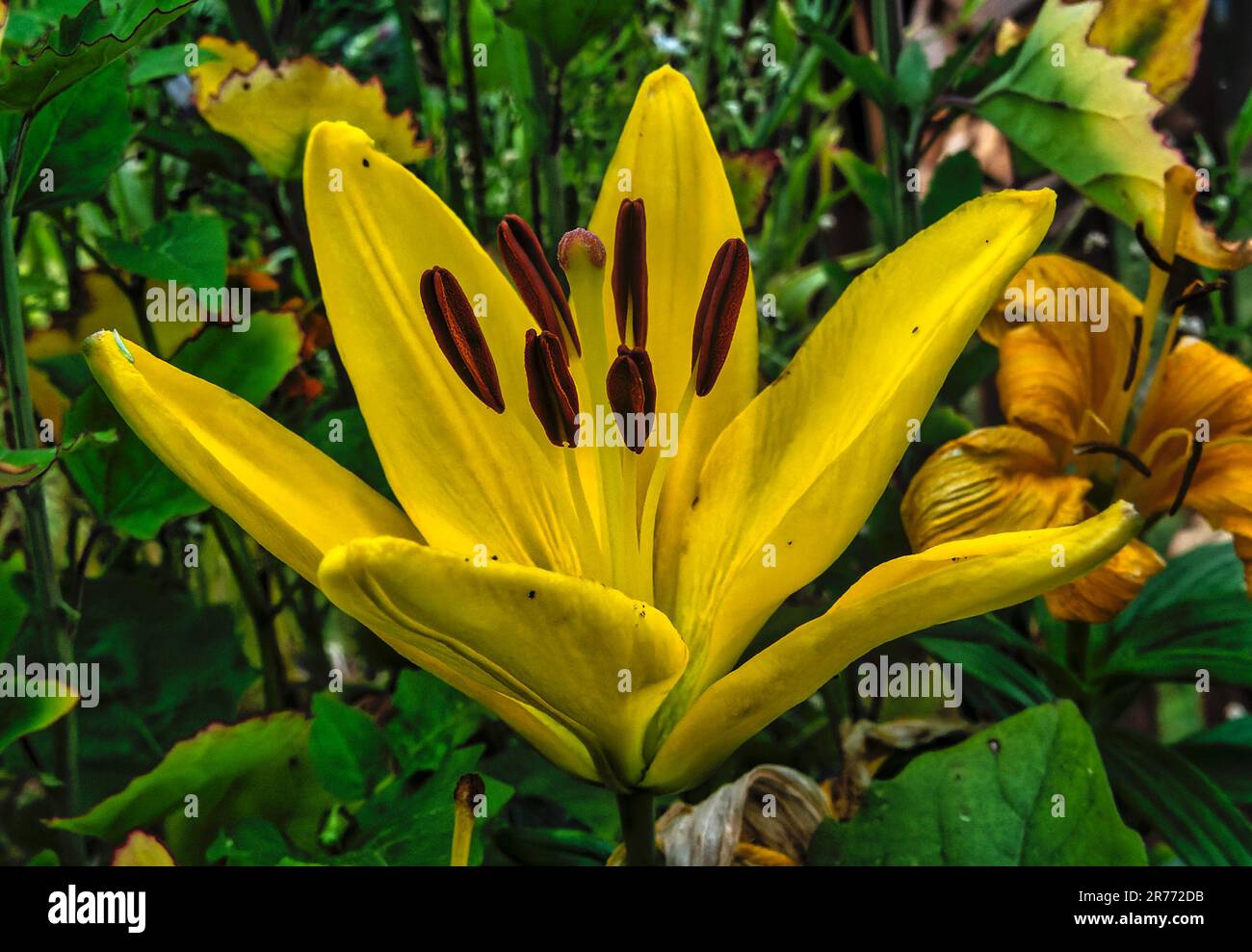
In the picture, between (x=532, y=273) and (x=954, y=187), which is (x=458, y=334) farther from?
(x=954, y=187)

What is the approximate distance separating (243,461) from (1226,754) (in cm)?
35

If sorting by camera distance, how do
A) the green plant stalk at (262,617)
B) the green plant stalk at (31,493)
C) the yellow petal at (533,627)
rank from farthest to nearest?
1. the green plant stalk at (262,617)
2. the green plant stalk at (31,493)
3. the yellow petal at (533,627)

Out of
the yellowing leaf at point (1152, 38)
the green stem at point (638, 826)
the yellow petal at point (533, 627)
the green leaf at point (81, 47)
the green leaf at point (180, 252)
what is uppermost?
the yellowing leaf at point (1152, 38)

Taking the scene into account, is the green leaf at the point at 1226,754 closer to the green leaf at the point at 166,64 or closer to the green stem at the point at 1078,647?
the green stem at the point at 1078,647

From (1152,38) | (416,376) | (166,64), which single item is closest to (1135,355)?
(1152,38)

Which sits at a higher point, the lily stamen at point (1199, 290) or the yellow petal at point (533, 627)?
the lily stamen at point (1199, 290)

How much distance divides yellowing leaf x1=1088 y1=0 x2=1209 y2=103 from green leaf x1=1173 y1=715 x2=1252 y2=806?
226 mm

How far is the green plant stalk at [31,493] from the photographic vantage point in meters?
0.32

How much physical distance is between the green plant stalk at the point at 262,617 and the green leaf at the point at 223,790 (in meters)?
0.08

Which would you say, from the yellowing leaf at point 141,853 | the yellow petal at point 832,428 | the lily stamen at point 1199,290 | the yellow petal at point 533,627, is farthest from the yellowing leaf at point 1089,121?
the yellowing leaf at point 141,853

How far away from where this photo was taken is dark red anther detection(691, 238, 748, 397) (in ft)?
0.94
